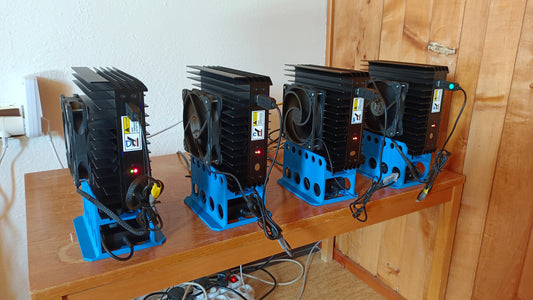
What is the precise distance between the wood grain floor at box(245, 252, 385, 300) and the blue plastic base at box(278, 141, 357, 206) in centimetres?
72

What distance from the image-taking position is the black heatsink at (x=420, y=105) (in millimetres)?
1092

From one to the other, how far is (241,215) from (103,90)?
0.43 meters

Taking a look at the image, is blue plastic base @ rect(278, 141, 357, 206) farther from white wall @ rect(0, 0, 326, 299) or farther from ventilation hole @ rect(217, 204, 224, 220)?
white wall @ rect(0, 0, 326, 299)

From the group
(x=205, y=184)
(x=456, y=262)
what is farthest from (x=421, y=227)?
(x=205, y=184)

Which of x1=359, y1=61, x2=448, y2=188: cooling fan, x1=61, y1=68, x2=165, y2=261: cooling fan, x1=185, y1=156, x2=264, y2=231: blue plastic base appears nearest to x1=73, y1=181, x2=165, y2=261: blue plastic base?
x1=61, y1=68, x2=165, y2=261: cooling fan

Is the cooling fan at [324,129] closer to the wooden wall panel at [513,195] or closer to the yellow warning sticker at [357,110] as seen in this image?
the yellow warning sticker at [357,110]

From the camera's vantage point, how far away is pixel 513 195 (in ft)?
3.81

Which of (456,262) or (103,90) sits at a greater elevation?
(103,90)

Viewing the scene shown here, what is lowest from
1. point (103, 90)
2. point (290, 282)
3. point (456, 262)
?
point (290, 282)

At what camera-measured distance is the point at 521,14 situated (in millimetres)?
1071

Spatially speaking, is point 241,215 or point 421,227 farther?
point 421,227

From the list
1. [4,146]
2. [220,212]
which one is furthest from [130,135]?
[4,146]

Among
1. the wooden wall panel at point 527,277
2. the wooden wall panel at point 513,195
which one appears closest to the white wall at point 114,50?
the wooden wall panel at point 513,195

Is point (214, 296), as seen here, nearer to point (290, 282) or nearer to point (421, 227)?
point (290, 282)
